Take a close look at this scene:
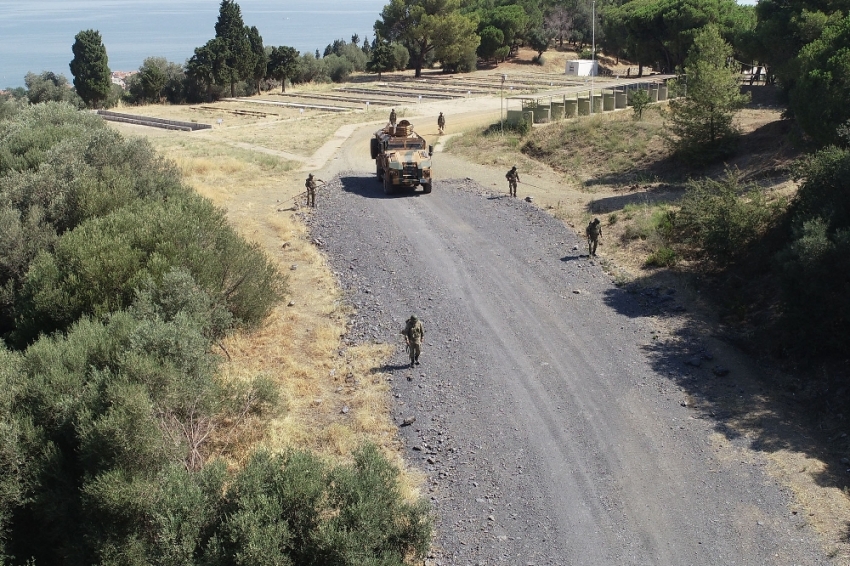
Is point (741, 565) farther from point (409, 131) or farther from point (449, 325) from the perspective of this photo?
point (409, 131)

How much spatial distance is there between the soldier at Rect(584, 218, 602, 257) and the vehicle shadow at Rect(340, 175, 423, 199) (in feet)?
28.8

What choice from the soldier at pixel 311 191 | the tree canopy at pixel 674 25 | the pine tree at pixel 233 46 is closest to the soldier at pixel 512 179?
the soldier at pixel 311 191

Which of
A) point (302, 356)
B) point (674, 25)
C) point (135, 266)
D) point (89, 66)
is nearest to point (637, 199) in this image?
point (302, 356)

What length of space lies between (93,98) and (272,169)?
32.2 m

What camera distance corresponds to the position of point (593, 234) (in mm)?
21000

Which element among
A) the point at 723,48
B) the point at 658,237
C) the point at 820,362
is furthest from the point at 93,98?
the point at 820,362

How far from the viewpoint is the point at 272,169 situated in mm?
34062

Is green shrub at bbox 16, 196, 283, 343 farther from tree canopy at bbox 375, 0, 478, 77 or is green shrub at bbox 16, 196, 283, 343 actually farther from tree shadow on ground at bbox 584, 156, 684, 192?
tree canopy at bbox 375, 0, 478, 77

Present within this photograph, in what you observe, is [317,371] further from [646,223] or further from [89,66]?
[89,66]

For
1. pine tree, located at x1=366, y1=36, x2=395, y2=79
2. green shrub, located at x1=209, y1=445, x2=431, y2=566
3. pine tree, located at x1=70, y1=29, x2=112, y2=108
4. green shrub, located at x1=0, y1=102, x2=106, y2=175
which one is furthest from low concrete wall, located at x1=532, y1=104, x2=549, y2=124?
pine tree, located at x1=70, y1=29, x2=112, y2=108

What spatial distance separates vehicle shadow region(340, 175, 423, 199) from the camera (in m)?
28.8

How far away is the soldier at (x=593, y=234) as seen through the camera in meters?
21.0

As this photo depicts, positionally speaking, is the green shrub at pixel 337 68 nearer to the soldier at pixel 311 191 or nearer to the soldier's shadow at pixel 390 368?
the soldier at pixel 311 191

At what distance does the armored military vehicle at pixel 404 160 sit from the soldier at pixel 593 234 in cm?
818
